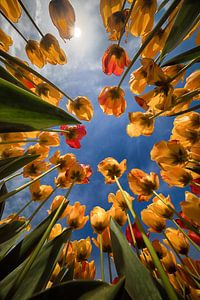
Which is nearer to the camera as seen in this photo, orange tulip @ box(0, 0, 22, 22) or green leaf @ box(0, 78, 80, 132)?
green leaf @ box(0, 78, 80, 132)

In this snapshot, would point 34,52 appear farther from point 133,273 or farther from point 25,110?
point 133,273

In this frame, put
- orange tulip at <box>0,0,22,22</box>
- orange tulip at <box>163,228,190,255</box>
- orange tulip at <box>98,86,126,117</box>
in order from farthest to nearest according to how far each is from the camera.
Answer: orange tulip at <box>163,228,190,255</box> < orange tulip at <box>98,86,126,117</box> < orange tulip at <box>0,0,22,22</box>

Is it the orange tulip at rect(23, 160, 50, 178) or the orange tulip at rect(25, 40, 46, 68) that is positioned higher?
the orange tulip at rect(25, 40, 46, 68)

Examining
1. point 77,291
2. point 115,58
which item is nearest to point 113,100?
point 115,58

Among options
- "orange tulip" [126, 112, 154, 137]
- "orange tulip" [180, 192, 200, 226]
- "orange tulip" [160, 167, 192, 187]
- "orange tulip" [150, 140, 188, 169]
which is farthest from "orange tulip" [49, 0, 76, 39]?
"orange tulip" [180, 192, 200, 226]

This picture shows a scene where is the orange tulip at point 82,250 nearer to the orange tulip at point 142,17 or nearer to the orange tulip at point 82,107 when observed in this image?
the orange tulip at point 82,107

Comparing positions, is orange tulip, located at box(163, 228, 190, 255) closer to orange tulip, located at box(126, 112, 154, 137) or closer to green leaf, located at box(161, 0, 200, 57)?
orange tulip, located at box(126, 112, 154, 137)

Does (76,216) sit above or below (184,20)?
below

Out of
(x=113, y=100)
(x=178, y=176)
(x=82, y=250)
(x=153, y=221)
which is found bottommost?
(x=82, y=250)
